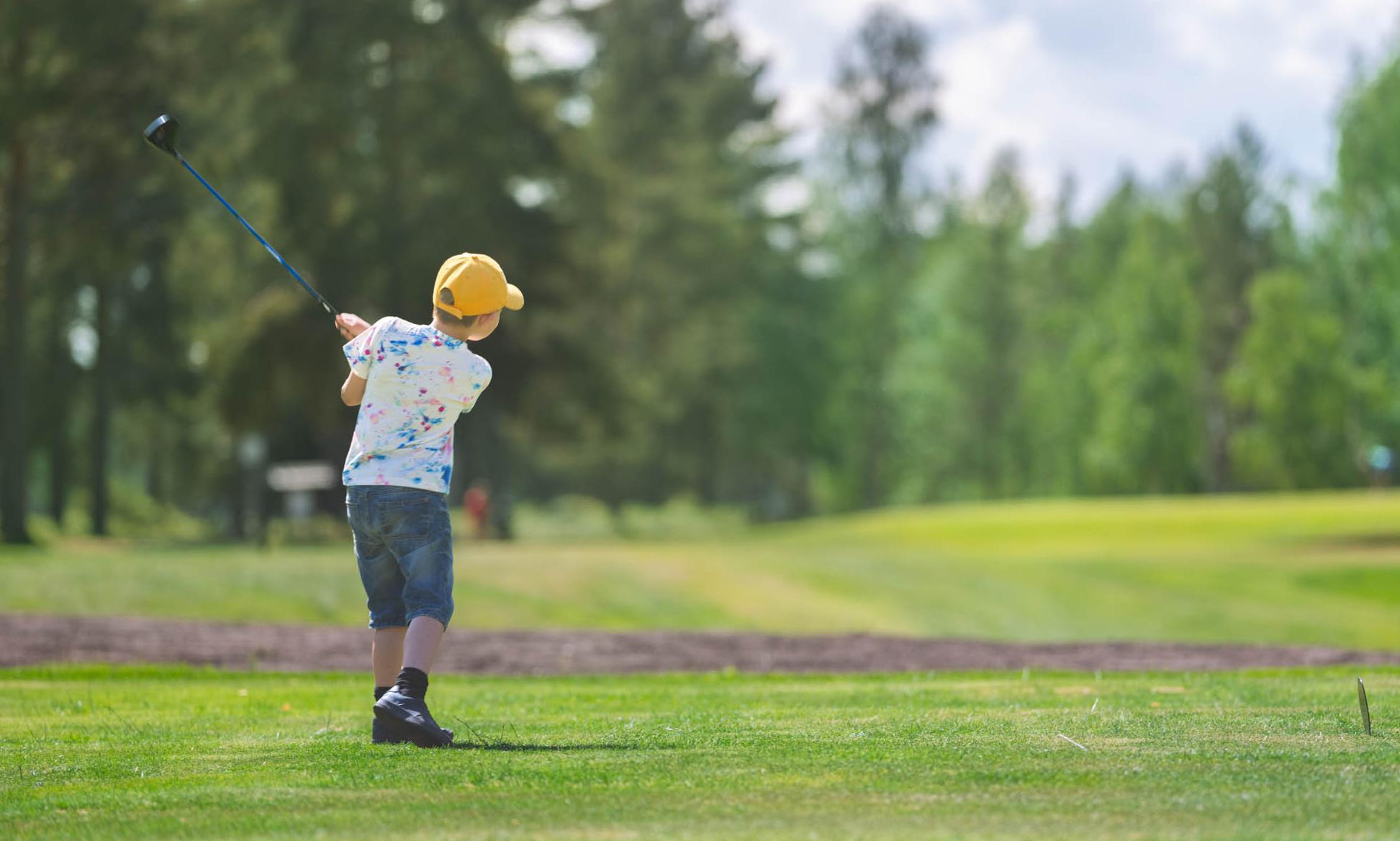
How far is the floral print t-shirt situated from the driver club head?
6.36 feet

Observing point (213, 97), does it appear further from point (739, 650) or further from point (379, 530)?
point (379, 530)

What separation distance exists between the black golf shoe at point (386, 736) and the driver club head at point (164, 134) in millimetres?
3162

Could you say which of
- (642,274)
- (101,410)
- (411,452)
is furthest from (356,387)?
(642,274)

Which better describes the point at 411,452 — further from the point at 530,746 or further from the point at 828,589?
the point at 828,589

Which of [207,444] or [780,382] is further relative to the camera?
[780,382]

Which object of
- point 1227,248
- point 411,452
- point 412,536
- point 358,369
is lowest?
point 412,536

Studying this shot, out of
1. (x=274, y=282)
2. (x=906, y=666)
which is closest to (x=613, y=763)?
(x=906, y=666)

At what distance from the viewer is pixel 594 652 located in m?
14.7

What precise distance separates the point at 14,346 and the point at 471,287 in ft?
91.4

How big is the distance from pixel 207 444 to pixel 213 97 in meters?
23.9

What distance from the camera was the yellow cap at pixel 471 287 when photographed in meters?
6.94

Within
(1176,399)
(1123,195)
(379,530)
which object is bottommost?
(379,530)

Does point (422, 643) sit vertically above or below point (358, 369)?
below

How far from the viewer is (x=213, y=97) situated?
35062 mm
